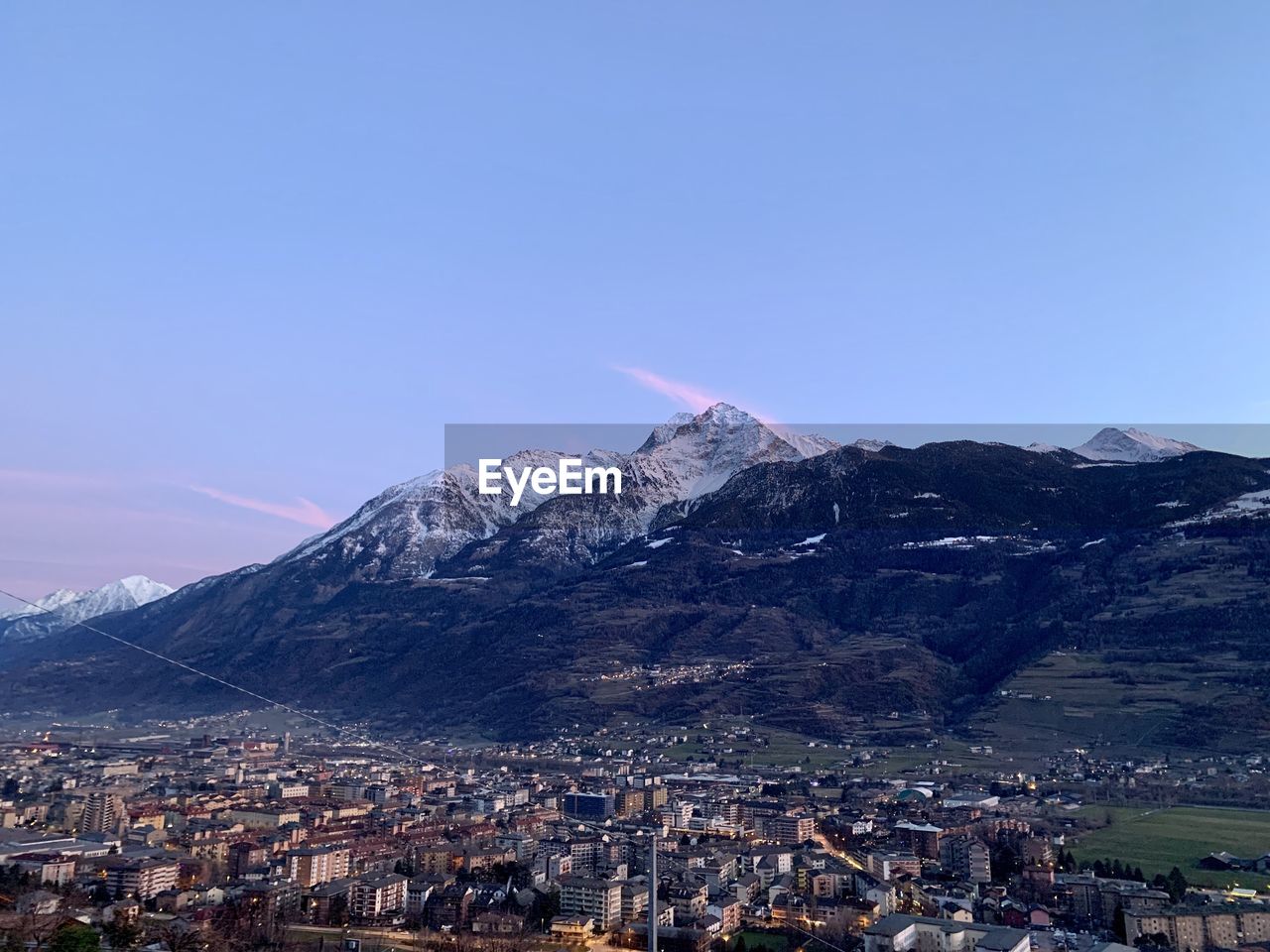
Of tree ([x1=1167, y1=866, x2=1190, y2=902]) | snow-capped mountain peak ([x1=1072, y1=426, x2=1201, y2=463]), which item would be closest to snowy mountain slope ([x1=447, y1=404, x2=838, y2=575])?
snow-capped mountain peak ([x1=1072, y1=426, x2=1201, y2=463])

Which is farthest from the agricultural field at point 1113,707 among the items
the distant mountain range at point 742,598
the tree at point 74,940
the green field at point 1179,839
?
the tree at point 74,940

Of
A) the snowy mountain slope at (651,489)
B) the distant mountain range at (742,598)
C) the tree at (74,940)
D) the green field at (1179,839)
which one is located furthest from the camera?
the snowy mountain slope at (651,489)

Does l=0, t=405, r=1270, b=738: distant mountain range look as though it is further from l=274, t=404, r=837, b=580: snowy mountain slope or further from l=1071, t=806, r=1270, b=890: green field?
l=1071, t=806, r=1270, b=890: green field

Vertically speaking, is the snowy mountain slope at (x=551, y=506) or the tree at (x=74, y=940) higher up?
the snowy mountain slope at (x=551, y=506)

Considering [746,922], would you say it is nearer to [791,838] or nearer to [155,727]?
[791,838]

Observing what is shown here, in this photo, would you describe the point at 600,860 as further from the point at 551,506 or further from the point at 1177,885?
the point at 551,506

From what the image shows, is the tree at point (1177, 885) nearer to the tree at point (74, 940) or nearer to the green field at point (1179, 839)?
the green field at point (1179, 839)

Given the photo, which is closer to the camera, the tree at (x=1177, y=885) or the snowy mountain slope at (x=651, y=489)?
the tree at (x=1177, y=885)

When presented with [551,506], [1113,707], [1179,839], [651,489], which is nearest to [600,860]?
[1179,839]
